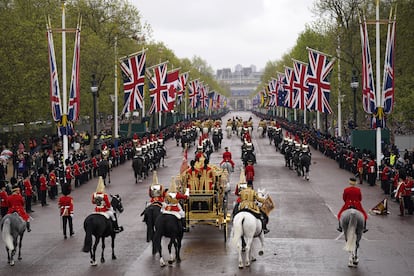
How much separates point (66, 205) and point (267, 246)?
5.21 m

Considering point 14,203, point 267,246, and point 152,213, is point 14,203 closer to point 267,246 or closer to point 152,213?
point 152,213

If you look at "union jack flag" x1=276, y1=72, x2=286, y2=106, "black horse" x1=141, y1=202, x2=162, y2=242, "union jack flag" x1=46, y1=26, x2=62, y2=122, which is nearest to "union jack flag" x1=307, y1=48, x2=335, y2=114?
"union jack flag" x1=46, y1=26, x2=62, y2=122

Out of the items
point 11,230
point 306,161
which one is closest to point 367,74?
point 306,161

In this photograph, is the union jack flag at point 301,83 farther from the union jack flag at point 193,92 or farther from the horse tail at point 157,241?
the horse tail at point 157,241

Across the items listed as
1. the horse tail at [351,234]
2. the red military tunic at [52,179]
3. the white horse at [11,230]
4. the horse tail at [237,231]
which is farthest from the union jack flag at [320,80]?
the white horse at [11,230]

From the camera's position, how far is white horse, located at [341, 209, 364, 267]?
1508 centimetres

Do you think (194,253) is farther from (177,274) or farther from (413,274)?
(413,274)

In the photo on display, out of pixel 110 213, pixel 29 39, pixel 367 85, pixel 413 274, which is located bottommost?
pixel 413 274

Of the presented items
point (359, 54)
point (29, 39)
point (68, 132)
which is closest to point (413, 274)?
point (68, 132)

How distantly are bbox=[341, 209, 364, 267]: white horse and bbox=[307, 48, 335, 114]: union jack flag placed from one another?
93.2ft

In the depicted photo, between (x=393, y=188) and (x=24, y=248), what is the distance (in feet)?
47.4

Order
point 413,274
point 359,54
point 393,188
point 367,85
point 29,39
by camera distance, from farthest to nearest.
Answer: point 359,54, point 29,39, point 367,85, point 393,188, point 413,274

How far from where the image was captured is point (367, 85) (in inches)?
1283

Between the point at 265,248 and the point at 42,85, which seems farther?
the point at 42,85
